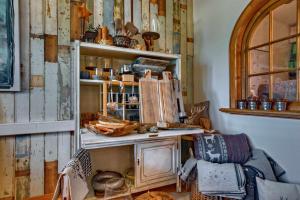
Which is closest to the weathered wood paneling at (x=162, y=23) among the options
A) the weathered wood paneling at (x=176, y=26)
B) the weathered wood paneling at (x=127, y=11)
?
the weathered wood paneling at (x=176, y=26)

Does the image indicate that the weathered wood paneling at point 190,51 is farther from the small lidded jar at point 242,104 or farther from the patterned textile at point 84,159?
the patterned textile at point 84,159

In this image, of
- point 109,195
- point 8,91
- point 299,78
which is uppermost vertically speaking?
point 299,78

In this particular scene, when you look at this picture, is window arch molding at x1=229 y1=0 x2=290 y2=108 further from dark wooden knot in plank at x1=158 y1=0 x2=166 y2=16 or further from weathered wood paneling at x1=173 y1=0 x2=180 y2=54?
dark wooden knot in plank at x1=158 y1=0 x2=166 y2=16

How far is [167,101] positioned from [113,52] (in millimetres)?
698

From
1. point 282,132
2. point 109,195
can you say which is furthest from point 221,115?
point 109,195

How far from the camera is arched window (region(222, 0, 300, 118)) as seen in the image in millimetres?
1603

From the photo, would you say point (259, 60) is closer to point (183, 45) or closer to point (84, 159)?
point (183, 45)

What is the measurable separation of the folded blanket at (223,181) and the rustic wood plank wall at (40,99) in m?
1.22

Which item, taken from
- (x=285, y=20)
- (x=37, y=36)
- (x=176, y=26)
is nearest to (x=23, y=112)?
(x=37, y=36)

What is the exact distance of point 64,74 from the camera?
1770 millimetres

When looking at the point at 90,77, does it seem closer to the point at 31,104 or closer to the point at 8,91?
the point at 31,104

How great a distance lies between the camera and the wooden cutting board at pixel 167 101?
1.84 metres

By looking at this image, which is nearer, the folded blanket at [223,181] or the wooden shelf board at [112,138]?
the wooden shelf board at [112,138]

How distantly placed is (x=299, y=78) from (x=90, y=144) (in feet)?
5.59
